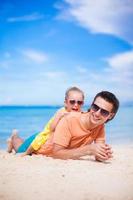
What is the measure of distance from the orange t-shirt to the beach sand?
0.21 feet

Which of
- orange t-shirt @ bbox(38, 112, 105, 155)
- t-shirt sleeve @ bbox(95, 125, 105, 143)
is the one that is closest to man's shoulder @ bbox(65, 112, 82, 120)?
orange t-shirt @ bbox(38, 112, 105, 155)

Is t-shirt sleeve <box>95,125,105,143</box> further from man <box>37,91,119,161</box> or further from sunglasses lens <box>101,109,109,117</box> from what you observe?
sunglasses lens <box>101,109,109,117</box>

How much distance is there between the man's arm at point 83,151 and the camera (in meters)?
1.47

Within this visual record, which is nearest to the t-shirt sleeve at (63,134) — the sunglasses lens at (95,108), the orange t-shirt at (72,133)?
the orange t-shirt at (72,133)

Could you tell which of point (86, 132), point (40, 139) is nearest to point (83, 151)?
point (86, 132)

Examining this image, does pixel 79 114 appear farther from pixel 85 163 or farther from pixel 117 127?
pixel 117 127

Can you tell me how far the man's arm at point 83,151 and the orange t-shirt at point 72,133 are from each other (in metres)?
0.02

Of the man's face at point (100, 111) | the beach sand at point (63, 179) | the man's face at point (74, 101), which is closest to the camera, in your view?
the beach sand at point (63, 179)

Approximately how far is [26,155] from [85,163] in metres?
0.25

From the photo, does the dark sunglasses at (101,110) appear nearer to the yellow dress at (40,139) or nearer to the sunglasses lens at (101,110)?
the sunglasses lens at (101,110)

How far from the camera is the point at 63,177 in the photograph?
130 centimetres

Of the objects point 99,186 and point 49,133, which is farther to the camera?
point 49,133

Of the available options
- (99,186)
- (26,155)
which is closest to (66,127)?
(26,155)

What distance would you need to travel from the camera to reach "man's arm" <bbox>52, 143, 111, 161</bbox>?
1.47 meters
